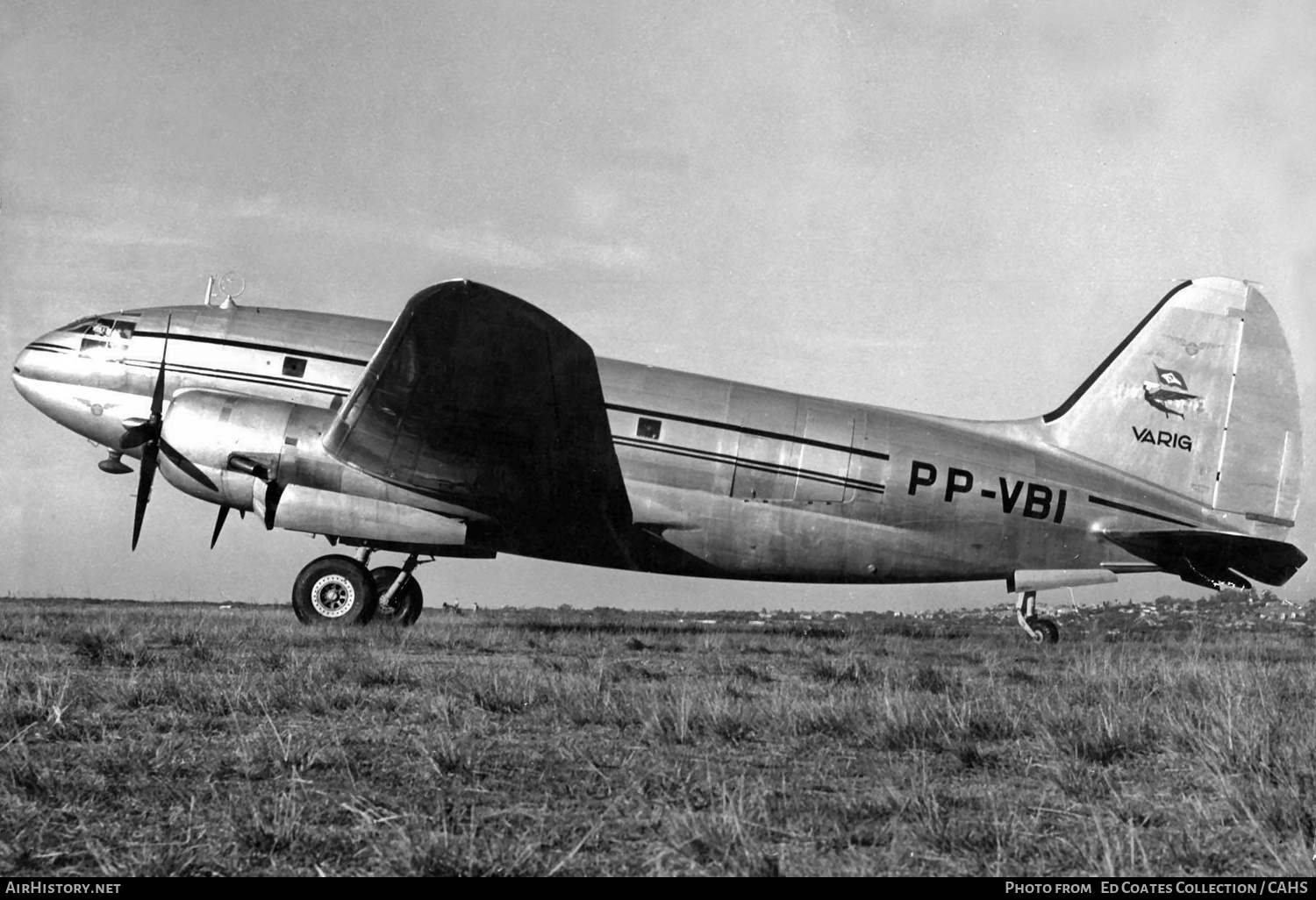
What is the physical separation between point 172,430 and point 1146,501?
1330 centimetres

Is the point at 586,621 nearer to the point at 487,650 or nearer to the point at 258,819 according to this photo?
the point at 487,650

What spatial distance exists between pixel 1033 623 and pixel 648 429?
6.16 m

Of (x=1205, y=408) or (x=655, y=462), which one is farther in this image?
(x=1205, y=408)

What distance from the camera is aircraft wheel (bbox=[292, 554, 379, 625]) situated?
13.8 m

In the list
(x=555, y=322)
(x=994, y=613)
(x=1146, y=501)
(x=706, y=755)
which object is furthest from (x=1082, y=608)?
(x=706, y=755)

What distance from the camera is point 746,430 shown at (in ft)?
47.1

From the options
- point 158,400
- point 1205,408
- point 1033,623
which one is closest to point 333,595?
point 158,400

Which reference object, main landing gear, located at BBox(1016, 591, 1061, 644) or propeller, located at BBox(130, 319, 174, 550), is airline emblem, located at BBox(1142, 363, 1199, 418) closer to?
main landing gear, located at BBox(1016, 591, 1061, 644)

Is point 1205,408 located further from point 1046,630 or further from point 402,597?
point 402,597

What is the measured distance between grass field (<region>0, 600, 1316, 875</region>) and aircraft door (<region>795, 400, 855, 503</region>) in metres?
4.62

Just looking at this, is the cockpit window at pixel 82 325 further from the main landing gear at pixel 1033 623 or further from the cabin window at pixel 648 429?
the main landing gear at pixel 1033 623

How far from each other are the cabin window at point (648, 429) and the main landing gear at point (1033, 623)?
562 cm

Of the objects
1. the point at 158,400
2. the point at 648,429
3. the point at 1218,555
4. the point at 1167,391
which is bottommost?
the point at 158,400
